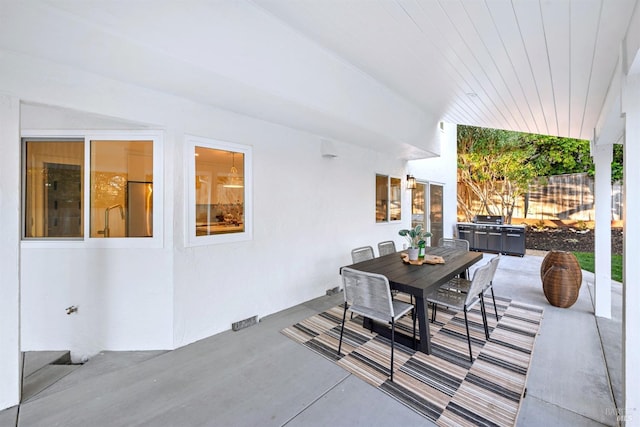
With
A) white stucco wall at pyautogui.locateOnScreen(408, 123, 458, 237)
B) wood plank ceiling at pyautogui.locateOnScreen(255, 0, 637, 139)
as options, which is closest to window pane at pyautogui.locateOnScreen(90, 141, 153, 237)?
wood plank ceiling at pyautogui.locateOnScreen(255, 0, 637, 139)

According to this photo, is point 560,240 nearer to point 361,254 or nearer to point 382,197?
point 382,197

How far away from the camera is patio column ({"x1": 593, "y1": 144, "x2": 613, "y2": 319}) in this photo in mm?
3275

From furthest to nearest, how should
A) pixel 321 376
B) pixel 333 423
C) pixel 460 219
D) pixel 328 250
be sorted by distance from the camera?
pixel 460 219 → pixel 328 250 → pixel 321 376 → pixel 333 423

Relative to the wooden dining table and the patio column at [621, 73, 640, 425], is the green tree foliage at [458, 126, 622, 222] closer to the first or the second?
the wooden dining table

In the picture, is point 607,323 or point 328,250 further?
point 328,250

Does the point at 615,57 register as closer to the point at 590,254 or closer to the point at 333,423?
the point at 333,423

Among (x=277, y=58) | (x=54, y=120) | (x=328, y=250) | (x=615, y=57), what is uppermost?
(x=277, y=58)

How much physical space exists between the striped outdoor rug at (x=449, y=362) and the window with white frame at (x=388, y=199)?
2245mm

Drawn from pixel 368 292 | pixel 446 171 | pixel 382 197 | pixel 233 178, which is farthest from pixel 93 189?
pixel 446 171

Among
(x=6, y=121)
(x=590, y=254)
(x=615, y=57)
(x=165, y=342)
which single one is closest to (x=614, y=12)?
(x=615, y=57)

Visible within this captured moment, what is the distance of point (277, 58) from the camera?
89.1 inches

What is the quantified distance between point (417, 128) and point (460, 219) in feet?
20.3

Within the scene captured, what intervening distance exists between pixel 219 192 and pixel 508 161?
8.40 meters

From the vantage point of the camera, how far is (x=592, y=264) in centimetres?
607
